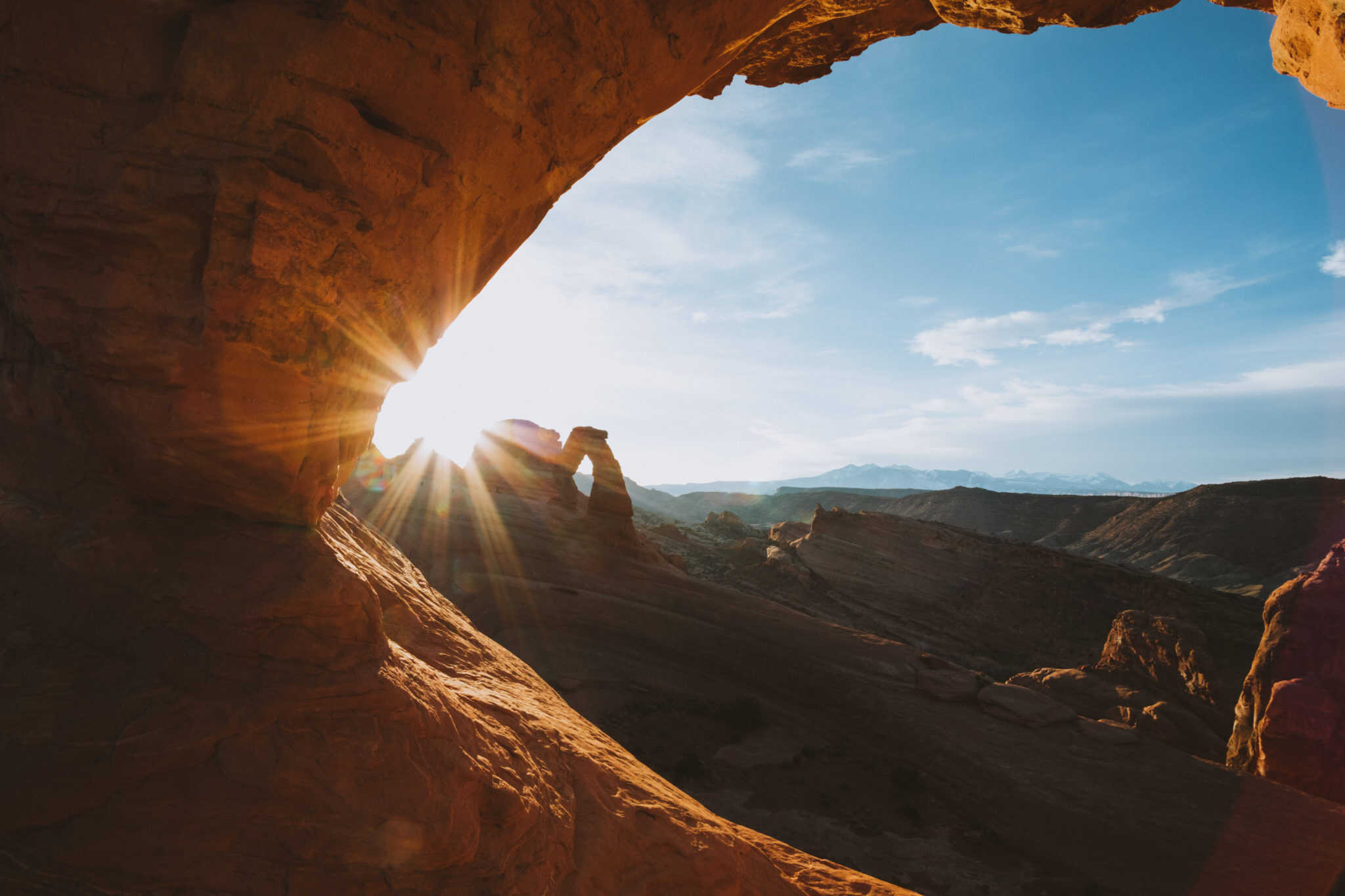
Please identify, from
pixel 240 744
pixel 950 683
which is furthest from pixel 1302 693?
pixel 240 744

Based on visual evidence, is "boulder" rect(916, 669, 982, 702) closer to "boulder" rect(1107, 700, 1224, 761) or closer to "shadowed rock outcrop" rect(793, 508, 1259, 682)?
"boulder" rect(1107, 700, 1224, 761)

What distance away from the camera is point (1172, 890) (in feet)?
32.8

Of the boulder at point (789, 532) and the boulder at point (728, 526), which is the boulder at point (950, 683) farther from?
the boulder at point (728, 526)

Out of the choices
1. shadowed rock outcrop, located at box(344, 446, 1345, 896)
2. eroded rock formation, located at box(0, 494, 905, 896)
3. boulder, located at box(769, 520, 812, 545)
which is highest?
eroded rock formation, located at box(0, 494, 905, 896)

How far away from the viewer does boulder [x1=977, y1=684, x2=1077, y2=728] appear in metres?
14.5

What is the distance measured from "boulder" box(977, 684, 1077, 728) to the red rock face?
337 cm

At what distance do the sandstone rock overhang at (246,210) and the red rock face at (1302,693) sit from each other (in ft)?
56.4

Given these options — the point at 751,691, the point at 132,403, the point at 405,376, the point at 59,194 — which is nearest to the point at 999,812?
the point at 751,691

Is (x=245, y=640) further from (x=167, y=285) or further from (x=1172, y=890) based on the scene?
(x=1172, y=890)

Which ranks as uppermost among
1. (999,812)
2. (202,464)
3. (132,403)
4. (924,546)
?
(132,403)

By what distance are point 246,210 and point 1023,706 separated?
699 inches

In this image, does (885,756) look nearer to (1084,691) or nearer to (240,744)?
(1084,691)

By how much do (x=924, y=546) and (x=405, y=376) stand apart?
125 feet

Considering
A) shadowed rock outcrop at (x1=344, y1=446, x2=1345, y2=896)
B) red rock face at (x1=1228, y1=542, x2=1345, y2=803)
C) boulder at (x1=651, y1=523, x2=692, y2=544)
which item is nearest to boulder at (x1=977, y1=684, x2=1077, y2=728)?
shadowed rock outcrop at (x1=344, y1=446, x2=1345, y2=896)
